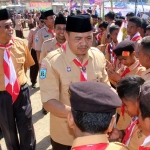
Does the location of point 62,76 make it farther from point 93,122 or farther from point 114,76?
point 114,76

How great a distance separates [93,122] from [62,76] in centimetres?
96

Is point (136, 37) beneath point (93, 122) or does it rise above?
beneath

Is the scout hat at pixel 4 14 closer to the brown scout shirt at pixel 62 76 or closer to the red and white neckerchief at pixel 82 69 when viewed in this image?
the brown scout shirt at pixel 62 76

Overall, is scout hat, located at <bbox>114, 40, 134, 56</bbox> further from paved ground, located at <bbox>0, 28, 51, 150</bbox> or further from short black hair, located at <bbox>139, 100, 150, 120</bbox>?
paved ground, located at <bbox>0, 28, 51, 150</bbox>

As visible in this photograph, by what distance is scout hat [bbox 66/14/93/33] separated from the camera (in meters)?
2.15

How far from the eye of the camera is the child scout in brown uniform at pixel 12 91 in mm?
2980

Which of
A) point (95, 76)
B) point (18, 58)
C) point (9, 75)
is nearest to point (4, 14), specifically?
point (18, 58)

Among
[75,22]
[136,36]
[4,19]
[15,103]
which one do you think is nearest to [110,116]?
[75,22]

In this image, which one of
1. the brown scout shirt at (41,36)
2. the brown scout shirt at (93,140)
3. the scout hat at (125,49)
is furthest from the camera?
the brown scout shirt at (41,36)

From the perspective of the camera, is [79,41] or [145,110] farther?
[79,41]

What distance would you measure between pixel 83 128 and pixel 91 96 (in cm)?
19

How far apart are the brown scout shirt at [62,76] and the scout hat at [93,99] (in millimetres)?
817

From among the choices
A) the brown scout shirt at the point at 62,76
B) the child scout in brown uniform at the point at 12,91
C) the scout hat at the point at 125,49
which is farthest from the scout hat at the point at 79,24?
the child scout in brown uniform at the point at 12,91

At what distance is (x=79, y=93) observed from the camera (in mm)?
1338
